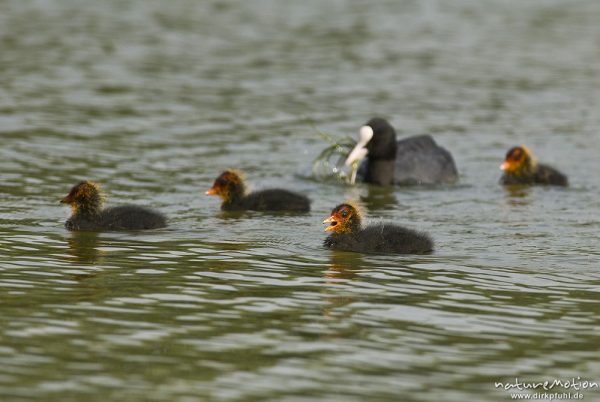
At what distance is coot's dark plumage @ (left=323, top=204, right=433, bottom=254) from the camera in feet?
35.6

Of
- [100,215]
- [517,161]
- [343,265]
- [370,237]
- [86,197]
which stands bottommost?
[343,265]

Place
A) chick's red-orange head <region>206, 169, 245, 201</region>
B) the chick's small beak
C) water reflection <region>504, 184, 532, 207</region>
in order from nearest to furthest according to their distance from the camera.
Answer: the chick's small beak < chick's red-orange head <region>206, 169, 245, 201</region> < water reflection <region>504, 184, 532, 207</region>

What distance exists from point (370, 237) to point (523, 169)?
16.7 feet

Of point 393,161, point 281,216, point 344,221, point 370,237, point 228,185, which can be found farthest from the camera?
point 393,161

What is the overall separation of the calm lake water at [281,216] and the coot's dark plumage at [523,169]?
41 cm

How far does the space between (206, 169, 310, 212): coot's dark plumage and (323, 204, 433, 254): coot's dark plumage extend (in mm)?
1881

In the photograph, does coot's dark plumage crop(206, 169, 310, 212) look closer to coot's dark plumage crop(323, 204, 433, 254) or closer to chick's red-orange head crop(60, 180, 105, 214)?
chick's red-orange head crop(60, 180, 105, 214)

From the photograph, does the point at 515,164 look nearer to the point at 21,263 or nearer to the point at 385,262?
the point at 385,262

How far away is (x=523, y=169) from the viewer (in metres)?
15.6

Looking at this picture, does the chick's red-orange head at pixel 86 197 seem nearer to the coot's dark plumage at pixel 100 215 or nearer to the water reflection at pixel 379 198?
the coot's dark plumage at pixel 100 215

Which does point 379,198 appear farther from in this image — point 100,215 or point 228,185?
point 100,215

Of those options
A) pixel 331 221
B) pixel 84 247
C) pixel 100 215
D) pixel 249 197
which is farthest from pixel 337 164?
pixel 84 247

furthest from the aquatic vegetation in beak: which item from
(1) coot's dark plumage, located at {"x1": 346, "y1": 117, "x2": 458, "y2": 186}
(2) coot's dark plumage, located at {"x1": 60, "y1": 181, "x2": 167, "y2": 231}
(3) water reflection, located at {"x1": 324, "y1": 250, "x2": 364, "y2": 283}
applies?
(3) water reflection, located at {"x1": 324, "y1": 250, "x2": 364, "y2": 283}

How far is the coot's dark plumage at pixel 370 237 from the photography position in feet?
35.6
